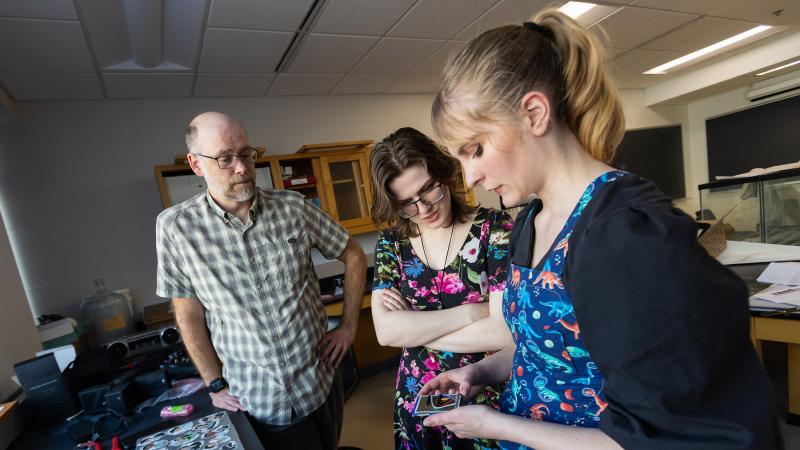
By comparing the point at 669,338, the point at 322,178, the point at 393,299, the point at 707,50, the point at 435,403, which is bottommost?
the point at 435,403

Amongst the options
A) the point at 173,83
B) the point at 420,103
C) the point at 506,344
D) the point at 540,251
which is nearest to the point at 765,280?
the point at 506,344

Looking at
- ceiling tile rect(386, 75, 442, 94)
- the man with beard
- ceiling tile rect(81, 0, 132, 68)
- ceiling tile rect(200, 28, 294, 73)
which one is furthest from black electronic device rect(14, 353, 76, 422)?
ceiling tile rect(386, 75, 442, 94)

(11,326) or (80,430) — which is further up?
(11,326)

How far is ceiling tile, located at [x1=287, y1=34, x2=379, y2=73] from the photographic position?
2531 mm

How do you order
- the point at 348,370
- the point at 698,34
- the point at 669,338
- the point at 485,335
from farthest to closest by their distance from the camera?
the point at 698,34, the point at 348,370, the point at 485,335, the point at 669,338

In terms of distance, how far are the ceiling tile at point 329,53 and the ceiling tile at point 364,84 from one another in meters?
0.26

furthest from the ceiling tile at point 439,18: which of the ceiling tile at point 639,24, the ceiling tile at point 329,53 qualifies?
the ceiling tile at point 639,24

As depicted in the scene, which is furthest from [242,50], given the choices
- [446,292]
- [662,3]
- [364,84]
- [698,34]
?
[698,34]

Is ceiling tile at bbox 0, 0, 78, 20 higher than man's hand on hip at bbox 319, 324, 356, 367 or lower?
higher

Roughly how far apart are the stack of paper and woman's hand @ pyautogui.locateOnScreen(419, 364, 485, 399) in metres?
1.35

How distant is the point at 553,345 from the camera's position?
23.7 inches

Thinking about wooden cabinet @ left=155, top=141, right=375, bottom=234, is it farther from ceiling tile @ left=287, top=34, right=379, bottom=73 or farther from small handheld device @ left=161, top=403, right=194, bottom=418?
small handheld device @ left=161, top=403, right=194, bottom=418

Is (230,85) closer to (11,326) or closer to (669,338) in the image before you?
(11,326)

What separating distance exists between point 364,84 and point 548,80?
3.21 meters
